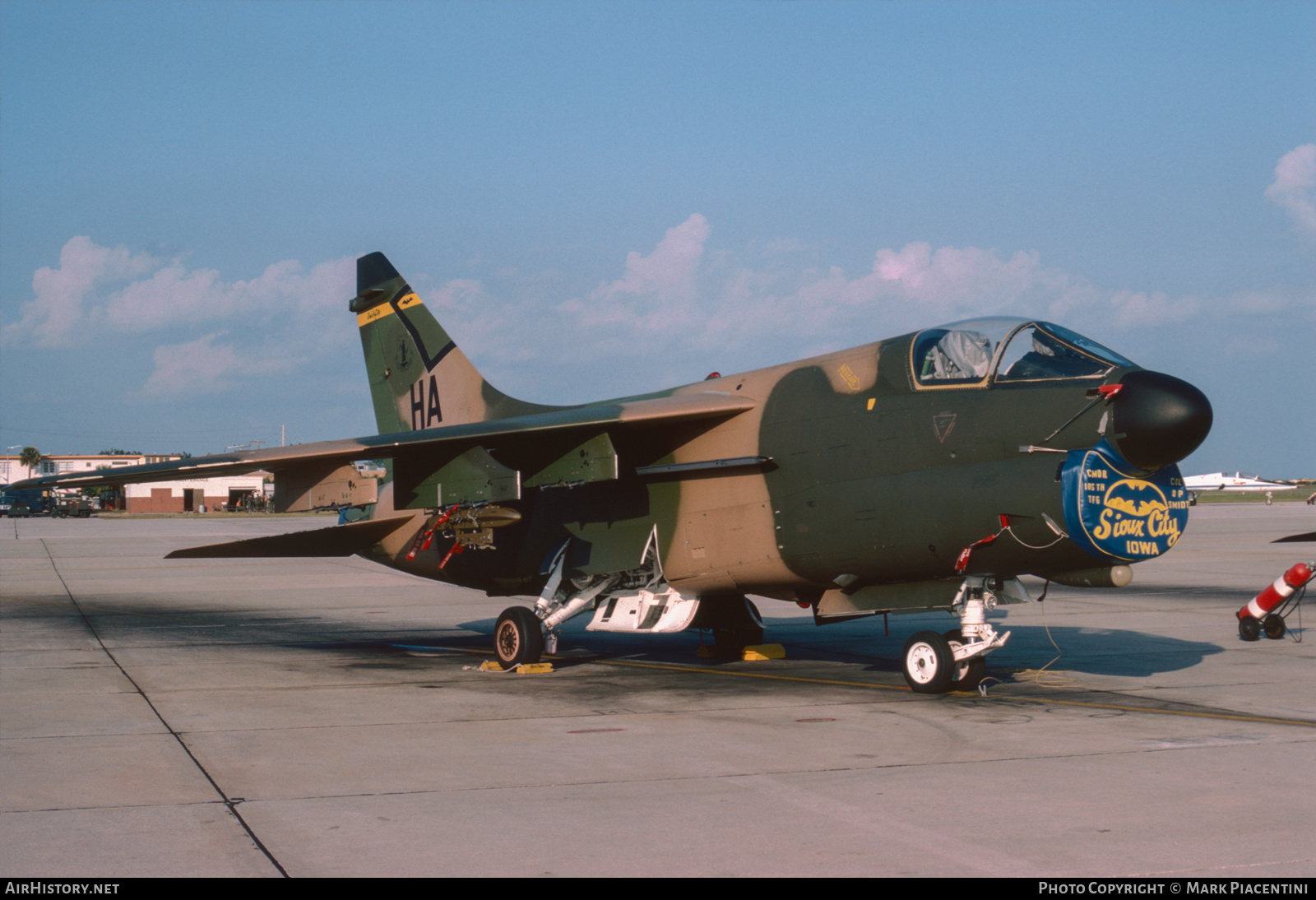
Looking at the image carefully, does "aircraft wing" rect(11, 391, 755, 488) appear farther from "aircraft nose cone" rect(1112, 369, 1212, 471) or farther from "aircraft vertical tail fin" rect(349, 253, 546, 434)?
"aircraft nose cone" rect(1112, 369, 1212, 471)

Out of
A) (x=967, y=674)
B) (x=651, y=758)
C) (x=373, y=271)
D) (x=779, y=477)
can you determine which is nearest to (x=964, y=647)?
(x=967, y=674)

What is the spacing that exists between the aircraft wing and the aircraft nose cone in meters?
3.92

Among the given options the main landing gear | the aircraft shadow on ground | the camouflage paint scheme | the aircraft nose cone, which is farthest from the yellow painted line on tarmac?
the aircraft nose cone

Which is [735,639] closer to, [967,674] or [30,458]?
[967,674]

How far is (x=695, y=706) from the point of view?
419 inches

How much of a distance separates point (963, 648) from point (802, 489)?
2.12 meters

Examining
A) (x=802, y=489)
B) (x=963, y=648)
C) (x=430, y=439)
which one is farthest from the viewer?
(x=430, y=439)

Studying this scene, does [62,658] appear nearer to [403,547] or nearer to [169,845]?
[403,547]

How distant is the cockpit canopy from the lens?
992 centimetres

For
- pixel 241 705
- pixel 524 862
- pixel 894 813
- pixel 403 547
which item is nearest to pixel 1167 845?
pixel 894 813

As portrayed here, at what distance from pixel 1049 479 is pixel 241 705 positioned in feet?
24.4

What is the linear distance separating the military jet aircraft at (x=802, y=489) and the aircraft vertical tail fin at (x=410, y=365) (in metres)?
0.38

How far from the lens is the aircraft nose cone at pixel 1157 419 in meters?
9.13

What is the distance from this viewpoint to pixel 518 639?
43.1ft
